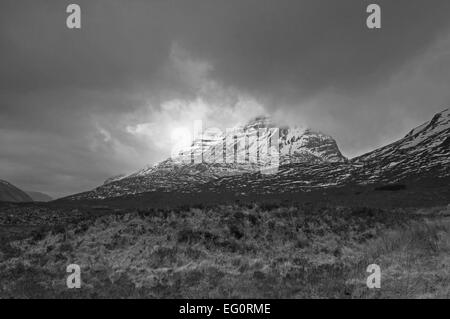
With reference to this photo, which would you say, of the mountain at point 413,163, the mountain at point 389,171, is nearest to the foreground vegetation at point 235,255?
the mountain at point 389,171

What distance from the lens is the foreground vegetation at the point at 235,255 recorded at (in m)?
13.1

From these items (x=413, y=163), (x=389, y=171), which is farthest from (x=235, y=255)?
(x=413, y=163)

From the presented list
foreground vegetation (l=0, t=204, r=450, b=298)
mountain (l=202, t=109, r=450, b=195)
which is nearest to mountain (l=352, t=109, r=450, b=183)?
mountain (l=202, t=109, r=450, b=195)

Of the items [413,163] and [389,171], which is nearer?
[389,171]

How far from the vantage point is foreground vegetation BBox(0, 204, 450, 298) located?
1314 cm

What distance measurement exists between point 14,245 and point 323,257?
1599 cm

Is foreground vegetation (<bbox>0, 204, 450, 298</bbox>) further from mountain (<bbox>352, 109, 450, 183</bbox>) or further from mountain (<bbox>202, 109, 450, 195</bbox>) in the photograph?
mountain (<bbox>352, 109, 450, 183</bbox>)

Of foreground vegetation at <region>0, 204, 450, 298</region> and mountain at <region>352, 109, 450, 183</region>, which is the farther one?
mountain at <region>352, 109, 450, 183</region>

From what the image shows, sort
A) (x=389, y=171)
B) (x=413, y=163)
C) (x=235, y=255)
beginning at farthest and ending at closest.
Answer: (x=413, y=163) → (x=389, y=171) → (x=235, y=255)

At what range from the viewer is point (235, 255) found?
17.8 m

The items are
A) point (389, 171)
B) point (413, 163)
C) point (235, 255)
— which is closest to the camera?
point (235, 255)

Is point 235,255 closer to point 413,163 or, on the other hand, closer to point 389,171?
point 389,171

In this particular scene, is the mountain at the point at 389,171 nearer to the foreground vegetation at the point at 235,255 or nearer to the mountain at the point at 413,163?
the mountain at the point at 413,163
